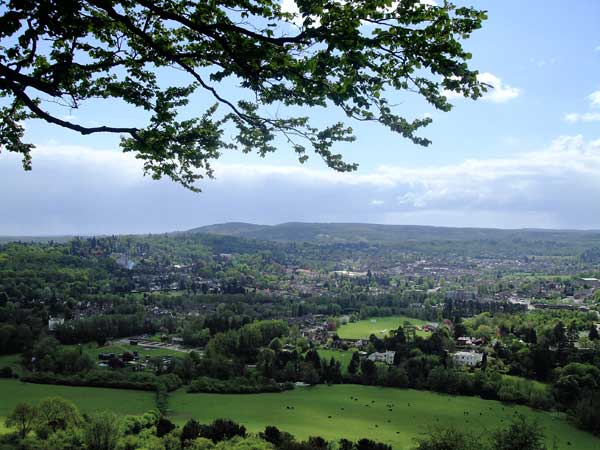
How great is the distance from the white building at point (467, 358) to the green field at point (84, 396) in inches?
1103

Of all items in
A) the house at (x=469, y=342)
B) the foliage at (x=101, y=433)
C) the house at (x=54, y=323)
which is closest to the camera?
the foliage at (x=101, y=433)

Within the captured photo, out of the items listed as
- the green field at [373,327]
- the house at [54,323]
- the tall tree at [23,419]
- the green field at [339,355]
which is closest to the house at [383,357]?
the green field at [339,355]

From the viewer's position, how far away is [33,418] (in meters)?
26.9

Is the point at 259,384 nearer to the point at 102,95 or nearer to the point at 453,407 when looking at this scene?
the point at 453,407

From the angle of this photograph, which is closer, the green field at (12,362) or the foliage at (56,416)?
the foliage at (56,416)

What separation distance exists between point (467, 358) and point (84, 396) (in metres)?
33.7

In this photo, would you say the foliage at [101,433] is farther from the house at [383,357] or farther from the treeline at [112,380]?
the house at [383,357]

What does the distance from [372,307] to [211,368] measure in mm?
45915

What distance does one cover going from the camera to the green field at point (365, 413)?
29.1 metres

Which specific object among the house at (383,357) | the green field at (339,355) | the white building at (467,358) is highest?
the white building at (467,358)

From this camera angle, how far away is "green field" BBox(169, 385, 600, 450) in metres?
29.1

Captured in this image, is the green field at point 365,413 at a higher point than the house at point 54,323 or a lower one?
lower

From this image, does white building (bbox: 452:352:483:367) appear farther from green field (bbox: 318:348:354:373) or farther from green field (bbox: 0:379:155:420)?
green field (bbox: 0:379:155:420)

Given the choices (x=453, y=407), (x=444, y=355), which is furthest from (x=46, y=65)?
(x=444, y=355)
